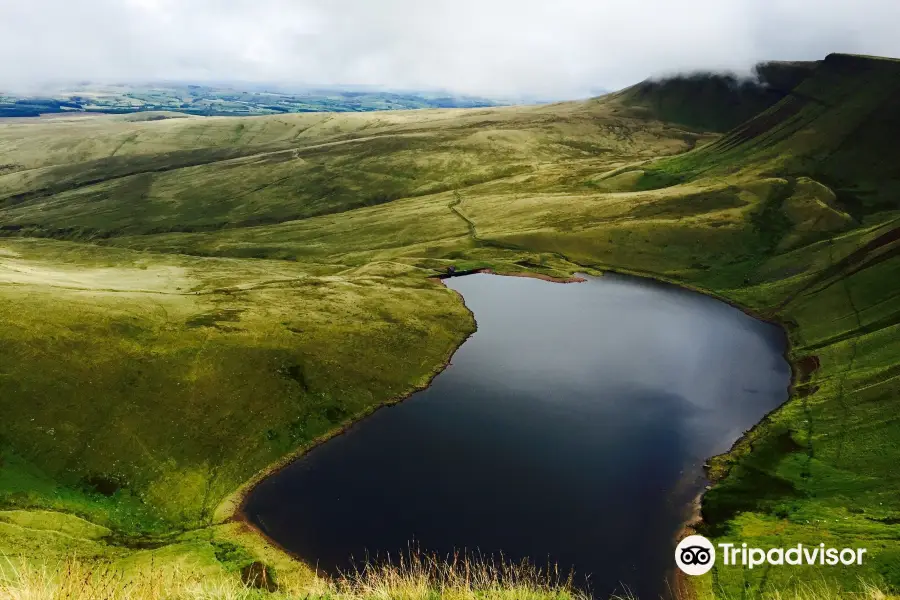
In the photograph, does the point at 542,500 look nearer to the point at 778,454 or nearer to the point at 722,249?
the point at 778,454

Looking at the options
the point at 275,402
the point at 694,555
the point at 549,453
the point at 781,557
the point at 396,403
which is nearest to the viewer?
the point at 694,555

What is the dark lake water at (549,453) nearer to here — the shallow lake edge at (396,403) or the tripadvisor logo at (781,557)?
the shallow lake edge at (396,403)

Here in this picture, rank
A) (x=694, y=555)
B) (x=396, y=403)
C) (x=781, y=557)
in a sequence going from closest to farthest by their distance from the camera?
(x=694, y=555)
(x=781, y=557)
(x=396, y=403)

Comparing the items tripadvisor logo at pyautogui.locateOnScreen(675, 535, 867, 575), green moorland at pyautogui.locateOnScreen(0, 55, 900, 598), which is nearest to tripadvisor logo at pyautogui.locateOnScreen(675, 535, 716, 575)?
tripadvisor logo at pyautogui.locateOnScreen(675, 535, 867, 575)

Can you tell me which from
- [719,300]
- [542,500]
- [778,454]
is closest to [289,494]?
[542,500]


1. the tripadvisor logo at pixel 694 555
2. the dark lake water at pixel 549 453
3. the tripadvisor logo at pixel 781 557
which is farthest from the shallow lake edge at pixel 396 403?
the tripadvisor logo at pixel 781 557

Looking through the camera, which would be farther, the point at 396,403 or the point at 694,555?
the point at 396,403

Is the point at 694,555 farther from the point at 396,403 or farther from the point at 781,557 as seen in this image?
the point at 396,403

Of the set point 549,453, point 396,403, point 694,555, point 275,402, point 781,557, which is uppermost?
point 694,555

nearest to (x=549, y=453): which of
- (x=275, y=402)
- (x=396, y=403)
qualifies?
(x=396, y=403)
